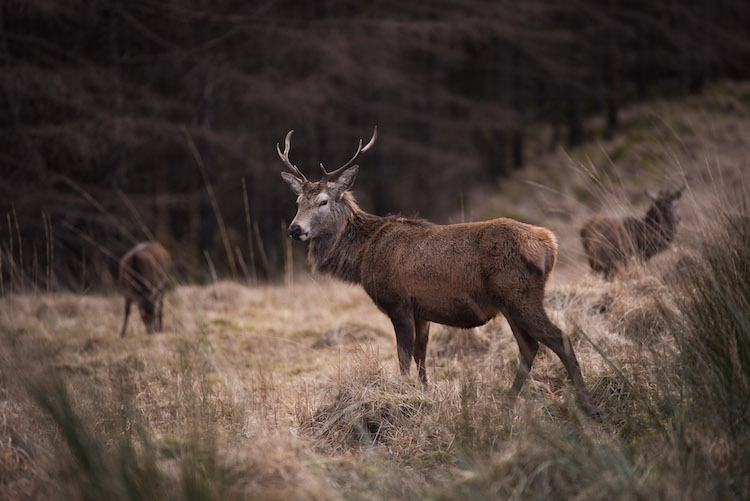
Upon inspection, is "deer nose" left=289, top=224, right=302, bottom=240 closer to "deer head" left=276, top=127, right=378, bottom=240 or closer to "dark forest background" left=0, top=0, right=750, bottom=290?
"deer head" left=276, top=127, right=378, bottom=240

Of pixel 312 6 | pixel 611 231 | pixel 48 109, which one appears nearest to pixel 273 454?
pixel 611 231

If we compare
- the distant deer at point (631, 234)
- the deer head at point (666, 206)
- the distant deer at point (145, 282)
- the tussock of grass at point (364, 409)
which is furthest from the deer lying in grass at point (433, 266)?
the distant deer at point (145, 282)

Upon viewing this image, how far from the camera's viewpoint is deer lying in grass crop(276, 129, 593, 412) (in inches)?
189

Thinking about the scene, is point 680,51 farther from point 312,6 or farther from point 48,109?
point 48,109

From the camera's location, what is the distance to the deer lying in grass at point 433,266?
480cm

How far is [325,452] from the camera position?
169 inches

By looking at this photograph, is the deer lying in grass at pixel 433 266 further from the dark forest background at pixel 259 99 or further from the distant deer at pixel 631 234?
the distant deer at pixel 631 234

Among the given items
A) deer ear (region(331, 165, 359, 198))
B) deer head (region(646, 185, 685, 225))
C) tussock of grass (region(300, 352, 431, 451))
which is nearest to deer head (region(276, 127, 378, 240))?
deer ear (region(331, 165, 359, 198))

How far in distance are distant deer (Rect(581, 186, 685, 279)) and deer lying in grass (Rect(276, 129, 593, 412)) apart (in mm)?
2189

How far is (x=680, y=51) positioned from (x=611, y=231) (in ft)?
85.8

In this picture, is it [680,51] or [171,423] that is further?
[680,51]

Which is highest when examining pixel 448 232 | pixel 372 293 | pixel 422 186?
pixel 448 232

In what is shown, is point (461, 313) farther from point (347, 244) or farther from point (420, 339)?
point (347, 244)

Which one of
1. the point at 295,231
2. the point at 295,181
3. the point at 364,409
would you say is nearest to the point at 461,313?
the point at 364,409
